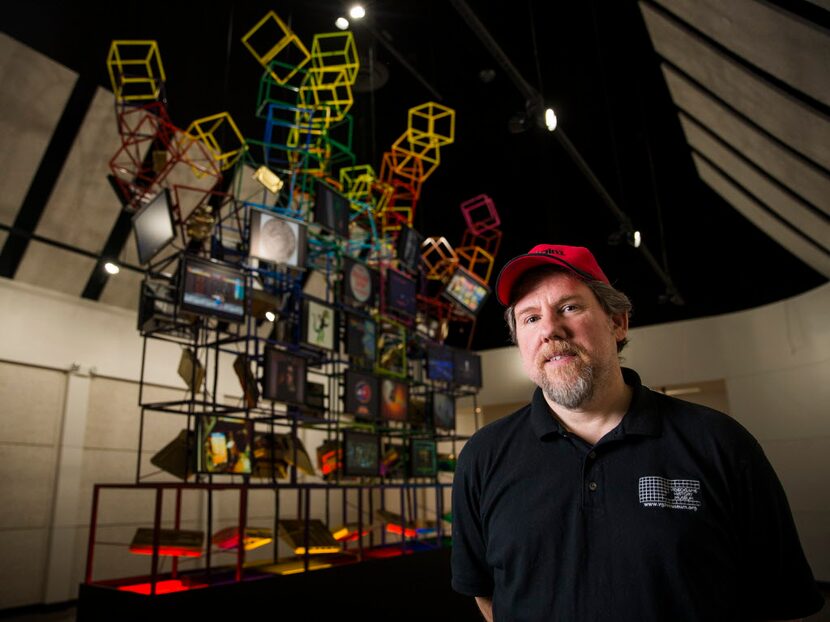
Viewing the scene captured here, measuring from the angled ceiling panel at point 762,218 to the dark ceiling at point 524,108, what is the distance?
0.26 meters

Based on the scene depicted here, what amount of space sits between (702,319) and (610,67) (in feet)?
17.3

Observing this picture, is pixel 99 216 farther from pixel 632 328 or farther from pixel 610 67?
pixel 632 328

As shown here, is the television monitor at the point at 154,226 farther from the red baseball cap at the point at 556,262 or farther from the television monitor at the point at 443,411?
the red baseball cap at the point at 556,262

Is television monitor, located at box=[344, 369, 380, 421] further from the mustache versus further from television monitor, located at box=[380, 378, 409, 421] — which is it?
the mustache

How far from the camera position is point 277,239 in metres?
6.46

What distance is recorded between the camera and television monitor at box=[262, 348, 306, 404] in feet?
19.9

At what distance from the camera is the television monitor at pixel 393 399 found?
7.68 metres

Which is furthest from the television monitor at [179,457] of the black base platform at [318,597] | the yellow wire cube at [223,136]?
the yellow wire cube at [223,136]

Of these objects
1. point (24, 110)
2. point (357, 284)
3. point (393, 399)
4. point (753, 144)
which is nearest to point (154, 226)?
point (357, 284)

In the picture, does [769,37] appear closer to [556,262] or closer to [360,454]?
[556,262]

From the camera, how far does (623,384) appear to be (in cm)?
172

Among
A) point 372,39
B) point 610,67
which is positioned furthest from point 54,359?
point 610,67

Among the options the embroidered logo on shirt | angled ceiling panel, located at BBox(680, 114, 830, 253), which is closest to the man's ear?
the embroidered logo on shirt

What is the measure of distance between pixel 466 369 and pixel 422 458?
1.91 metres
